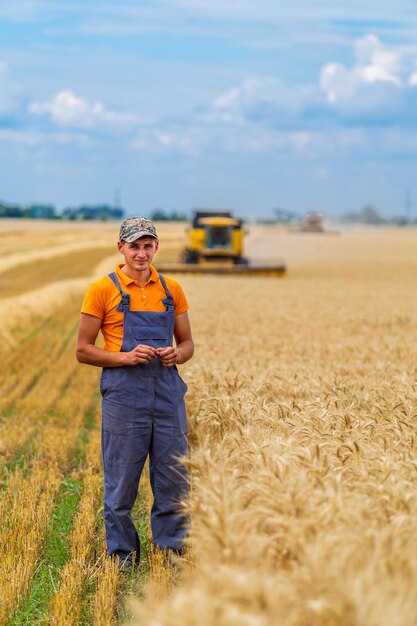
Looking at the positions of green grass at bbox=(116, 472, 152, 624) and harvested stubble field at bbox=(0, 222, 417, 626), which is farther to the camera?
green grass at bbox=(116, 472, 152, 624)

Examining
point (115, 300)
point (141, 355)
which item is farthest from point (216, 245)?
point (141, 355)

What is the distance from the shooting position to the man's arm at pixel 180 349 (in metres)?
5.94

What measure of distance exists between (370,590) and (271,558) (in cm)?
58

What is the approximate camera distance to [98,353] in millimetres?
6035

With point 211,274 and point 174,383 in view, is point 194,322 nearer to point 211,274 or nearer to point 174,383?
point 174,383

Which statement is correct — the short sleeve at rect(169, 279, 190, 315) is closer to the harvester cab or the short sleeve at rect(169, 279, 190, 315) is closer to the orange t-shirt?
the orange t-shirt

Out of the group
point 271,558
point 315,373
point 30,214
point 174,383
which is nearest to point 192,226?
point 315,373

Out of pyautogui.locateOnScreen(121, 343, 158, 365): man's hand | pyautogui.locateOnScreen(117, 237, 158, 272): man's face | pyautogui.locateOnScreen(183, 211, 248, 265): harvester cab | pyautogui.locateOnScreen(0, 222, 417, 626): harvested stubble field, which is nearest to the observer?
pyautogui.locateOnScreen(0, 222, 417, 626): harvested stubble field

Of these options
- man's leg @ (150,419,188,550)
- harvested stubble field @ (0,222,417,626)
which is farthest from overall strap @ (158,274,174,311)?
harvested stubble field @ (0,222,417,626)

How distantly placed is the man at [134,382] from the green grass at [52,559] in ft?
1.55

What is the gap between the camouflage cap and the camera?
5910mm

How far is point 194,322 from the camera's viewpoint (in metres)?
15.2

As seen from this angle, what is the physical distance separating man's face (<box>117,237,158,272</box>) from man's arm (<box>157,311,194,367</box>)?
1.56 ft

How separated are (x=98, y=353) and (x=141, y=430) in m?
0.56
